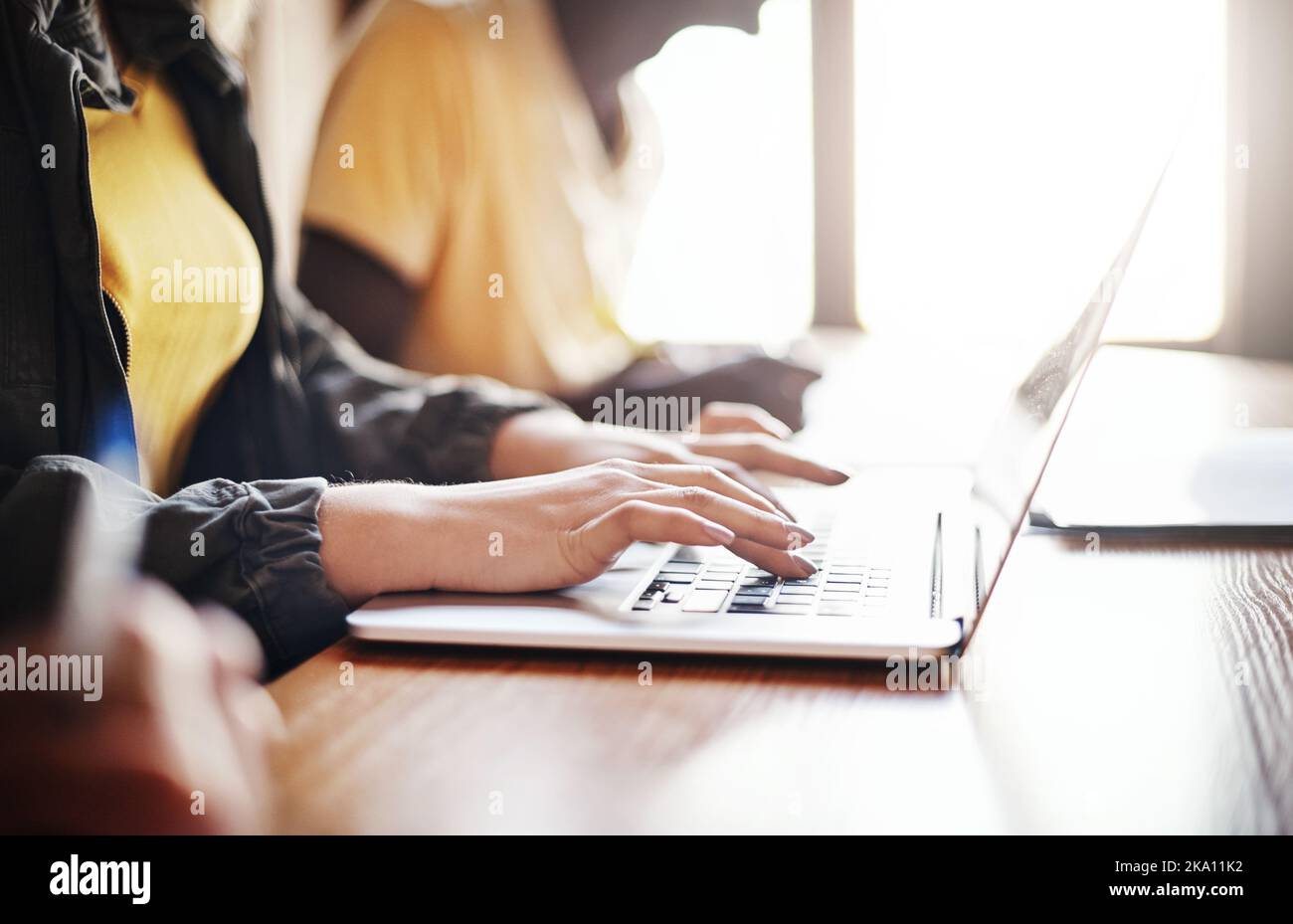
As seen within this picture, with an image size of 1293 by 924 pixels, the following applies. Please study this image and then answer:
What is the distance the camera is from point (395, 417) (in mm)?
1007

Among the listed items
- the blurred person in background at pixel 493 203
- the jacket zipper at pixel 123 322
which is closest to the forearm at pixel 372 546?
the jacket zipper at pixel 123 322

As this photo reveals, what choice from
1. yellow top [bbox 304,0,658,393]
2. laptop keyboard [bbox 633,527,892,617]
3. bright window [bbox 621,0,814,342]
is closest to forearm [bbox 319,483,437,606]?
laptop keyboard [bbox 633,527,892,617]

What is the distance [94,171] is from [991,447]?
0.70 metres

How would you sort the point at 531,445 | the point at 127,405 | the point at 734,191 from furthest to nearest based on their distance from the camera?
1. the point at 734,191
2. the point at 531,445
3. the point at 127,405

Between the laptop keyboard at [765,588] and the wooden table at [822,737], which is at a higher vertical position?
the laptop keyboard at [765,588]

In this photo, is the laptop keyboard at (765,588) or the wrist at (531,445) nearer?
the laptop keyboard at (765,588)

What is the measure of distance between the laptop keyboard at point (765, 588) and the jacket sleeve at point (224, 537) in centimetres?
18

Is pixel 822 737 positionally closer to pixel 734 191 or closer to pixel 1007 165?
pixel 734 191

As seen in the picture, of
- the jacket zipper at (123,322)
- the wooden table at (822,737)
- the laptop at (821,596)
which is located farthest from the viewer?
the jacket zipper at (123,322)

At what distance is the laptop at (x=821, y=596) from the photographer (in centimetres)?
51

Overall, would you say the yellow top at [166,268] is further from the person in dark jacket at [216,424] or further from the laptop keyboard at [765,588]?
the laptop keyboard at [765,588]

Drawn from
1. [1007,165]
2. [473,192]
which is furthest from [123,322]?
[1007,165]

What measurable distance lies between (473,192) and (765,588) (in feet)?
3.75

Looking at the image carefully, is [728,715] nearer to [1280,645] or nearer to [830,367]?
[1280,645]
